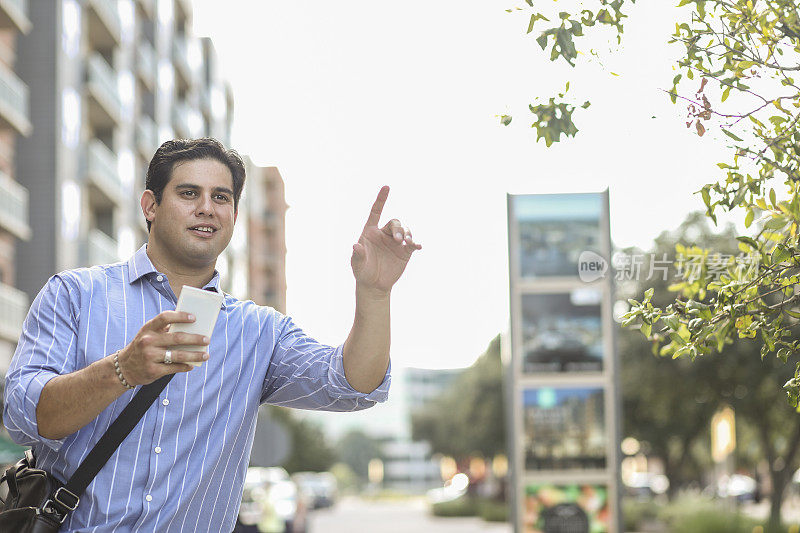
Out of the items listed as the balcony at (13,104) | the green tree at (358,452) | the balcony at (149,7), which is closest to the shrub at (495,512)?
the balcony at (13,104)

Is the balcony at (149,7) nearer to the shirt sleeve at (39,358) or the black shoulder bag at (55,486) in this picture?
the shirt sleeve at (39,358)

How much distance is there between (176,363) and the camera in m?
2.41

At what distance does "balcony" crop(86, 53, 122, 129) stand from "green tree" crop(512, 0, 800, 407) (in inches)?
1283

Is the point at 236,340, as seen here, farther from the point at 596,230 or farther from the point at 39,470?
the point at 596,230

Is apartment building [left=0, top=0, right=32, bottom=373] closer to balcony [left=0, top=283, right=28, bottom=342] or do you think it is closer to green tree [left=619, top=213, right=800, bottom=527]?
balcony [left=0, top=283, right=28, bottom=342]

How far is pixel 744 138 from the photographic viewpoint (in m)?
3.85

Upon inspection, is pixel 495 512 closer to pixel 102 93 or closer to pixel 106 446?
pixel 102 93

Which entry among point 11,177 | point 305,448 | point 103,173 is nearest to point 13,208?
point 11,177

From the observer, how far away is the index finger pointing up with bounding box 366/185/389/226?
9.96 ft

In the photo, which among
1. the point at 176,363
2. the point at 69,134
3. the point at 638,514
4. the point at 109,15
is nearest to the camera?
the point at 176,363

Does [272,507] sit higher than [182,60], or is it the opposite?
[182,60]

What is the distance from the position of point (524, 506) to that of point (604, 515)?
0.97 meters

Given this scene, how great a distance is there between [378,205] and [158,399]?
0.76m

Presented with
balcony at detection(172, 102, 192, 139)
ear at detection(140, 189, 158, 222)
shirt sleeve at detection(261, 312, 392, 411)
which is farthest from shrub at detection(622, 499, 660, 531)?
ear at detection(140, 189, 158, 222)
